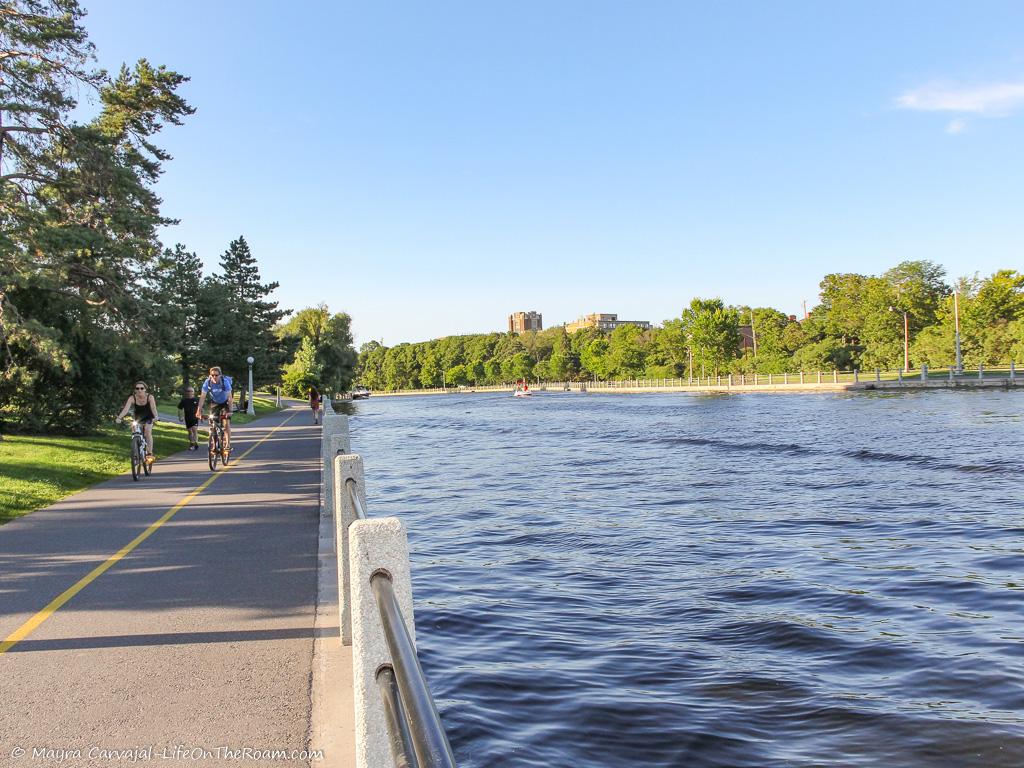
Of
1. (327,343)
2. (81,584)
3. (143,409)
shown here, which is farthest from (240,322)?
(81,584)

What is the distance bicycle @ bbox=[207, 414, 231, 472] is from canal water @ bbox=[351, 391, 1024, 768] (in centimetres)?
328

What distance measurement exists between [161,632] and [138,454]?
10.1 m

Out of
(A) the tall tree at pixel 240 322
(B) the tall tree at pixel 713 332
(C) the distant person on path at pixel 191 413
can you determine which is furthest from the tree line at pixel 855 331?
(C) the distant person on path at pixel 191 413

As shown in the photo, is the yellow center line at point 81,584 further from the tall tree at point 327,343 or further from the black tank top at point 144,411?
the tall tree at point 327,343

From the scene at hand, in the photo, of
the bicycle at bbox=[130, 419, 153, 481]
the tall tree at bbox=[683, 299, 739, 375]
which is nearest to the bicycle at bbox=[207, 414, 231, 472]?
the bicycle at bbox=[130, 419, 153, 481]

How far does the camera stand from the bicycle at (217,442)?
55.0 ft

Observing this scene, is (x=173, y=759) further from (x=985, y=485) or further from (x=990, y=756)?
(x=985, y=485)

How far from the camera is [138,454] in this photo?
15.1 m

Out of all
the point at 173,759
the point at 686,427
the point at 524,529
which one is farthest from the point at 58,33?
the point at 686,427

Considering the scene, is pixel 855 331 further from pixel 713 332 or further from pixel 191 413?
pixel 191 413

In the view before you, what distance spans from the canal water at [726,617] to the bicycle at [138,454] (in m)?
4.29

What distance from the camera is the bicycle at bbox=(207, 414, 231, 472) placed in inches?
660

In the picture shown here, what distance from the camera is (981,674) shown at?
678cm

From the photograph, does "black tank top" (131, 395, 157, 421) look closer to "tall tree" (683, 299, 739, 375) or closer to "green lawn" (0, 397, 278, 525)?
"green lawn" (0, 397, 278, 525)
